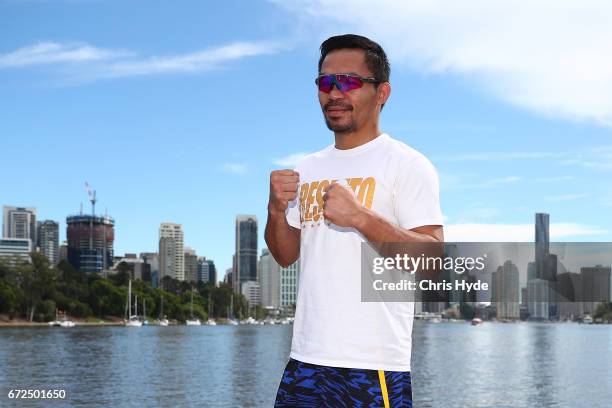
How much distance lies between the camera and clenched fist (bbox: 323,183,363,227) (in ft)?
14.7

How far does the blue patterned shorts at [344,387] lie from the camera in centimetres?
479

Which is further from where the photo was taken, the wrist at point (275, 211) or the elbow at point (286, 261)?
the elbow at point (286, 261)

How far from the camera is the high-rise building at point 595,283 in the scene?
11.1m

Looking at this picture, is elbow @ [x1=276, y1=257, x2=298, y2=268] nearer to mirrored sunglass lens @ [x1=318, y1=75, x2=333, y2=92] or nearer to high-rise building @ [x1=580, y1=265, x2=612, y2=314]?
mirrored sunglass lens @ [x1=318, y1=75, x2=333, y2=92]

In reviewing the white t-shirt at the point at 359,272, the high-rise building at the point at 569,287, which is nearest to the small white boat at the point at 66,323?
the high-rise building at the point at 569,287

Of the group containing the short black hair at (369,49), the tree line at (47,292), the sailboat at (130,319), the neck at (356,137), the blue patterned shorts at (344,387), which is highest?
the short black hair at (369,49)

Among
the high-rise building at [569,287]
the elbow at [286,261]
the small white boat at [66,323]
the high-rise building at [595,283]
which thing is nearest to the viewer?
the elbow at [286,261]

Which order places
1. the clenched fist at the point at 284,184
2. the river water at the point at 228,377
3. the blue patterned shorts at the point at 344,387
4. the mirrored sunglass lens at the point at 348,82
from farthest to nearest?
the river water at the point at 228,377 < the clenched fist at the point at 284,184 < the mirrored sunglass lens at the point at 348,82 < the blue patterned shorts at the point at 344,387

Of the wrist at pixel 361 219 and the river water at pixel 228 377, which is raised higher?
the wrist at pixel 361 219

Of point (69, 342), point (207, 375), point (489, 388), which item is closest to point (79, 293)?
point (69, 342)

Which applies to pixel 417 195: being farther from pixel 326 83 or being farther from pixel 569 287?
pixel 569 287

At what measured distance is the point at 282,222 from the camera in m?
5.27

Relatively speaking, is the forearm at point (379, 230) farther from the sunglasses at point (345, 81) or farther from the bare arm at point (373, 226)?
the sunglasses at point (345, 81)

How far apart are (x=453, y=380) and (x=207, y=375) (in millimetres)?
21147
